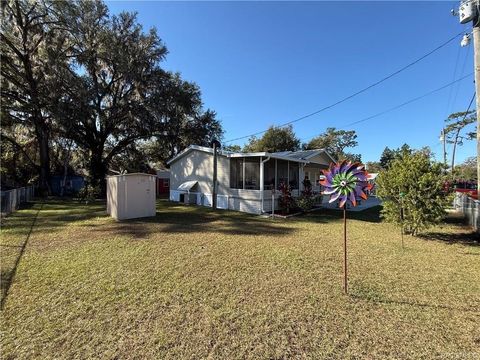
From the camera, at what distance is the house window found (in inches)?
589

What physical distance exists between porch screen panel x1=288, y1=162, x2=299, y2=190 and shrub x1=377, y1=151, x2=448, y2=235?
22.6 feet

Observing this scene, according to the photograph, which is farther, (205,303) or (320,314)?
(205,303)

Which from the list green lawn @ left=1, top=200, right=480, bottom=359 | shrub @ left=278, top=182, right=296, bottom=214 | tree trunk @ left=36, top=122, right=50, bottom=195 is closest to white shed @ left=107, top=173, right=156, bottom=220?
green lawn @ left=1, top=200, right=480, bottom=359

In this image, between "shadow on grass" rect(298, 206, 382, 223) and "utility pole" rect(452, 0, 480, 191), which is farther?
"shadow on grass" rect(298, 206, 382, 223)

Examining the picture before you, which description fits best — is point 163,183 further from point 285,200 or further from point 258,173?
point 285,200

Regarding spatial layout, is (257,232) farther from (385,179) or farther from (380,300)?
(380,300)

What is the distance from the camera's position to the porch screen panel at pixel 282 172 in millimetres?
14109

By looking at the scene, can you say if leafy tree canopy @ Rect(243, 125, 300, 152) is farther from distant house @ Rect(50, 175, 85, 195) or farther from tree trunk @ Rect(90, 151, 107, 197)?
distant house @ Rect(50, 175, 85, 195)

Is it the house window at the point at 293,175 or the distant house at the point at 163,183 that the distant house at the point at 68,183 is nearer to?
the distant house at the point at 163,183

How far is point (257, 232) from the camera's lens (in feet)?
27.7

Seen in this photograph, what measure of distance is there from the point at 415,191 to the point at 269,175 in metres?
6.91

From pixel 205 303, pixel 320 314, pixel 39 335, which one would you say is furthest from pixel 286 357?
pixel 39 335

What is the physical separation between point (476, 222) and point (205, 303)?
9.35 metres

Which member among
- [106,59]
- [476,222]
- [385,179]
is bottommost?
[476,222]
